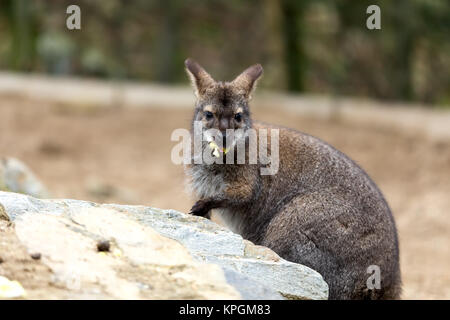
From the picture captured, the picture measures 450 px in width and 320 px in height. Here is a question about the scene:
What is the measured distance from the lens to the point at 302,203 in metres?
6.27

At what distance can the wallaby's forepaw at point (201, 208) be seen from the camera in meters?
6.14

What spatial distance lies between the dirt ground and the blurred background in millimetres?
37

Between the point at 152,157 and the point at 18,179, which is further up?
the point at 18,179

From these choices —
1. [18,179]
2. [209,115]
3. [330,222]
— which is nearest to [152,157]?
[18,179]

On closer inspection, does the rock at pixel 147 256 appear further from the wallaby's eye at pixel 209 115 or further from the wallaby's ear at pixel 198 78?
the wallaby's ear at pixel 198 78

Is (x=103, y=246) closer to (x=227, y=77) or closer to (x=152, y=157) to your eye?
(x=152, y=157)

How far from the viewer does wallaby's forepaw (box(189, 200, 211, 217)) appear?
20.2 ft

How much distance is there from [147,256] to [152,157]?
10897 mm

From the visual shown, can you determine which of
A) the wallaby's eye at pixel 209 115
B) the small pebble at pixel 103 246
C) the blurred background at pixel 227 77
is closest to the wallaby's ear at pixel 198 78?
the wallaby's eye at pixel 209 115

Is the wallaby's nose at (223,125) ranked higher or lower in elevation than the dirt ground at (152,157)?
higher

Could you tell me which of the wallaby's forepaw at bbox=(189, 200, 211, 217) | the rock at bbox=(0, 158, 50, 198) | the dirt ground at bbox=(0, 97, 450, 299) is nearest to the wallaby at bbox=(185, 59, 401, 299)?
the wallaby's forepaw at bbox=(189, 200, 211, 217)

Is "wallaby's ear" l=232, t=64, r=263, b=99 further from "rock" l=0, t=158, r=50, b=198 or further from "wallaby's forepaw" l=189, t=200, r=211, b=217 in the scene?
Answer: "rock" l=0, t=158, r=50, b=198
